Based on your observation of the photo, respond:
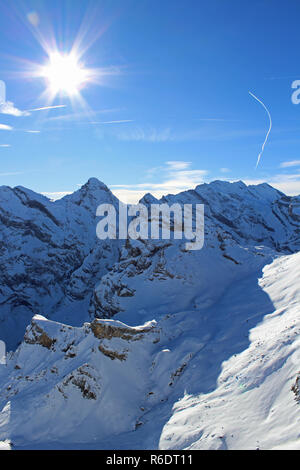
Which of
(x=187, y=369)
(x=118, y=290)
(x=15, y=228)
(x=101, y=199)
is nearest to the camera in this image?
(x=187, y=369)

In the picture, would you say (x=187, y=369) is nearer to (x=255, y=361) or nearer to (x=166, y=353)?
(x=166, y=353)

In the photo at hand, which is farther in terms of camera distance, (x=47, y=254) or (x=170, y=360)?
(x=47, y=254)

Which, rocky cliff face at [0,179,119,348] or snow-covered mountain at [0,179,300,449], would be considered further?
rocky cliff face at [0,179,119,348]

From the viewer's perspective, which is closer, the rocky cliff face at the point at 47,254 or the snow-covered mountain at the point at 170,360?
the snow-covered mountain at the point at 170,360

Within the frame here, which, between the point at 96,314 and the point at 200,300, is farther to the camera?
the point at 96,314

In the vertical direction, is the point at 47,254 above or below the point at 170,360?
above
